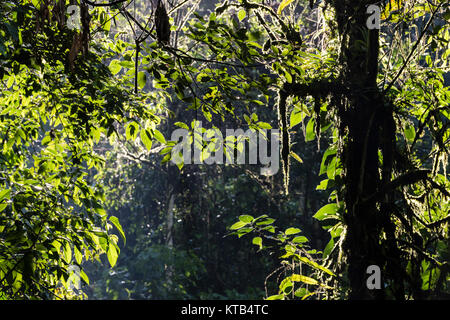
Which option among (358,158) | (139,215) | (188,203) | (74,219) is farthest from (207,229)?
(358,158)

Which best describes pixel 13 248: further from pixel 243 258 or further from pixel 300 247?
pixel 243 258

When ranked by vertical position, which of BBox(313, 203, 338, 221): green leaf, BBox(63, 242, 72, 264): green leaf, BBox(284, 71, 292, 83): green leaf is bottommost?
BBox(63, 242, 72, 264): green leaf

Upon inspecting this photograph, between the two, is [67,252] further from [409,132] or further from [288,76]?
[409,132]

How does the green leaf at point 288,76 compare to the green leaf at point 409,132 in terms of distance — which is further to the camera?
the green leaf at point 409,132

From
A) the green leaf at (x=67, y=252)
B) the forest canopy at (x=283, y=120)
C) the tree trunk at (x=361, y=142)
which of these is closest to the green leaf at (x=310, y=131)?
the forest canopy at (x=283, y=120)

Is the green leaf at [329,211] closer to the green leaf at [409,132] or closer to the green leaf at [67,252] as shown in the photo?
the green leaf at [409,132]

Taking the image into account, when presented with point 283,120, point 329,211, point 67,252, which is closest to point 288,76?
point 283,120

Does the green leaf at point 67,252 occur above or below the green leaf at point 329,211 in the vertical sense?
below

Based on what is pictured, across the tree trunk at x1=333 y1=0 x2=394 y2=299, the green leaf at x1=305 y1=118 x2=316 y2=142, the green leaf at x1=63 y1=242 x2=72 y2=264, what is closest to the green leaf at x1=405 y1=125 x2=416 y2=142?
the tree trunk at x1=333 y1=0 x2=394 y2=299

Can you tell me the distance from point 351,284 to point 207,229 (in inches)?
222

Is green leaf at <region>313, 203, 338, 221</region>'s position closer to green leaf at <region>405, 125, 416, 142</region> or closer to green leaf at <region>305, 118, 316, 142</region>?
green leaf at <region>305, 118, 316, 142</region>

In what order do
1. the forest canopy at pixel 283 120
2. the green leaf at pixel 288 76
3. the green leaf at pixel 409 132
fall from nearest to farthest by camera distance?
the forest canopy at pixel 283 120 → the green leaf at pixel 288 76 → the green leaf at pixel 409 132

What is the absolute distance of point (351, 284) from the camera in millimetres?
1518

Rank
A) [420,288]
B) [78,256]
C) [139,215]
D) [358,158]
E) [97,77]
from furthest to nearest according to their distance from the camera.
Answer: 1. [139,215]
2. [97,77]
3. [78,256]
4. [358,158]
5. [420,288]
